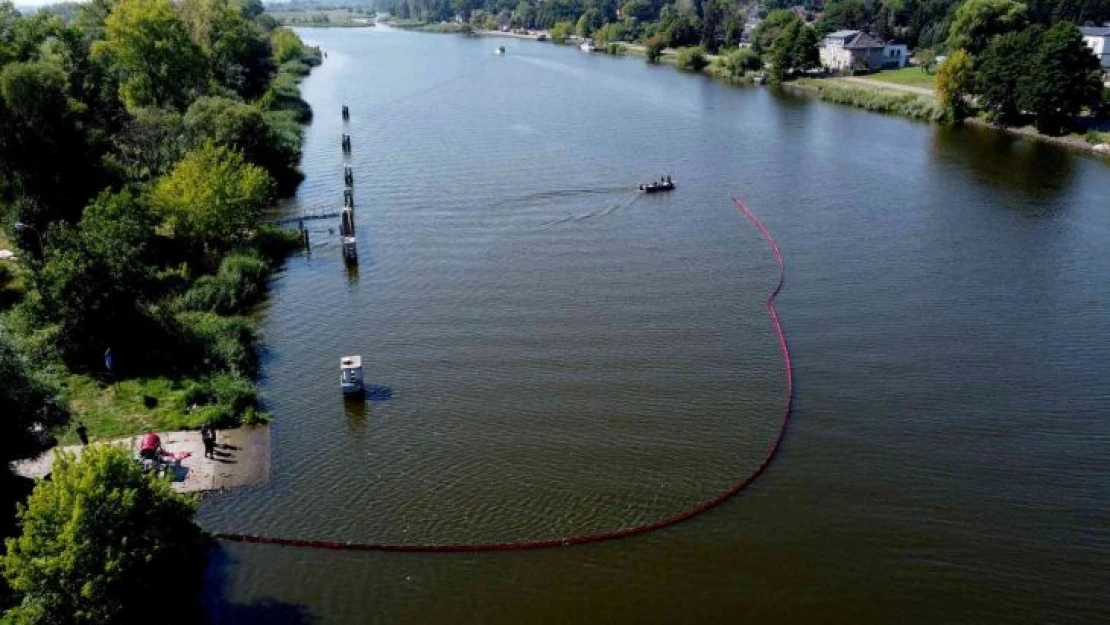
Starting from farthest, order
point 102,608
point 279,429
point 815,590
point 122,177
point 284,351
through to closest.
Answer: point 122,177 < point 284,351 < point 279,429 < point 815,590 < point 102,608

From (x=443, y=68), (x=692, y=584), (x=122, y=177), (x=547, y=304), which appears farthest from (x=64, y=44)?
(x=443, y=68)

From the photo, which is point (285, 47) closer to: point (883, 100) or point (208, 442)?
point (883, 100)

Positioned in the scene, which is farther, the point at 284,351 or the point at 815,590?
the point at 284,351

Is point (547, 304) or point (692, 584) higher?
point (547, 304)

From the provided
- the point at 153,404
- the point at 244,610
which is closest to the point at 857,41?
the point at 153,404

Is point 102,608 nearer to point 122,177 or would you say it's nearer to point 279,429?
point 279,429

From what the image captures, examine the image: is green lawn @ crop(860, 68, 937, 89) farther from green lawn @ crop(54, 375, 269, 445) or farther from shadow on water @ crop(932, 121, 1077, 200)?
green lawn @ crop(54, 375, 269, 445)
